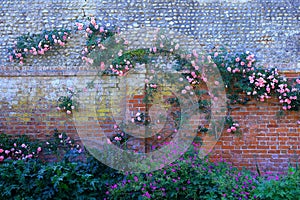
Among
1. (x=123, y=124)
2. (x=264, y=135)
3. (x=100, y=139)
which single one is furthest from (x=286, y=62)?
(x=100, y=139)

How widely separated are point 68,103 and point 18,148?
1218 millimetres

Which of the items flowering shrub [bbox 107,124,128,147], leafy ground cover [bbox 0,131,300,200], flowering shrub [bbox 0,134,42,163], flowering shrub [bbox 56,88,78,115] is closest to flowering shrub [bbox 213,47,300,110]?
leafy ground cover [bbox 0,131,300,200]

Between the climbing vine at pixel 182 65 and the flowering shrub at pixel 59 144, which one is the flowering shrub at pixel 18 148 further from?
the climbing vine at pixel 182 65

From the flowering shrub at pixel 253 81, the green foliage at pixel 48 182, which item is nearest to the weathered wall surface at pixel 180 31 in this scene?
the flowering shrub at pixel 253 81

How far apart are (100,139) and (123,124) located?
517 mm

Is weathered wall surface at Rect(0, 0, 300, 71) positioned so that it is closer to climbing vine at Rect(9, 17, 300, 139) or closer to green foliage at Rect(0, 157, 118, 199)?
climbing vine at Rect(9, 17, 300, 139)

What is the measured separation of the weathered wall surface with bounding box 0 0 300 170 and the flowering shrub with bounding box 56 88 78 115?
0.11m

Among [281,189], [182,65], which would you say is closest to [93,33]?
[182,65]

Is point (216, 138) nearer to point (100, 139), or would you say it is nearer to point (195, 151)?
point (195, 151)

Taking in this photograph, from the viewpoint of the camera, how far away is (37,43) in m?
6.50

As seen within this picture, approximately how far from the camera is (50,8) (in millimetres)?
6945

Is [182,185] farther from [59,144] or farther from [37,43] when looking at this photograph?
[37,43]

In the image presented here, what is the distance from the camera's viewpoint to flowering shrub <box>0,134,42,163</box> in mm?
5891

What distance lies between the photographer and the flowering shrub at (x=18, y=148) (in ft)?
19.3
